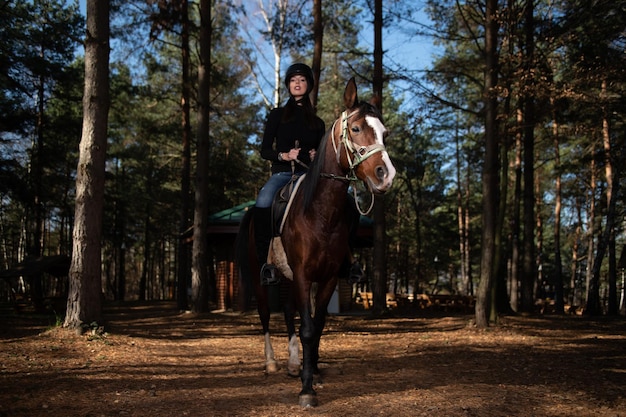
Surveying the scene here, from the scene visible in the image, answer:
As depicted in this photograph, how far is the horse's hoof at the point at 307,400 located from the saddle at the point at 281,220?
1.36m

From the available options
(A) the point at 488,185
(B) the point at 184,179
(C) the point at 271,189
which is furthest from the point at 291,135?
(B) the point at 184,179

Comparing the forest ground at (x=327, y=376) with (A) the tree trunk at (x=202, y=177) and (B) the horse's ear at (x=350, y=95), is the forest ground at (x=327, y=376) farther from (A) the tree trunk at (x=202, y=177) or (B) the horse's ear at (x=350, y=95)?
(A) the tree trunk at (x=202, y=177)

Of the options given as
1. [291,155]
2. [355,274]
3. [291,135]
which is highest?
[291,135]

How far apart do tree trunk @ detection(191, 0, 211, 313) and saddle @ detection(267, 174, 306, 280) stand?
11755 mm

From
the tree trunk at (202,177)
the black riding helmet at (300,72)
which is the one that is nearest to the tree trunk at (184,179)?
the tree trunk at (202,177)

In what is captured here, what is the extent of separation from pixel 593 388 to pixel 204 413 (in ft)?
15.0

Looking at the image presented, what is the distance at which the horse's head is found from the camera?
4.62 m

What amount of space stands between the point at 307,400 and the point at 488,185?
911 centimetres

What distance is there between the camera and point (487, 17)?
12914 mm

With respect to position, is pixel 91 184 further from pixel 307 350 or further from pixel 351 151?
pixel 351 151

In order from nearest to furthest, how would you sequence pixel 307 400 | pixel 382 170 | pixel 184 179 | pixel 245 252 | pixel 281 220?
1. pixel 382 170
2. pixel 307 400
3. pixel 281 220
4. pixel 245 252
5. pixel 184 179

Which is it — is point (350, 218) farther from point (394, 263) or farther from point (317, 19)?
point (394, 263)

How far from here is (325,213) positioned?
5.37 m

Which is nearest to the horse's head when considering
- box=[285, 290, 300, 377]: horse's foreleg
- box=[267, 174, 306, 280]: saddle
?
box=[267, 174, 306, 280]: saddle
